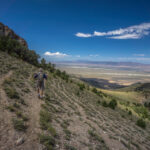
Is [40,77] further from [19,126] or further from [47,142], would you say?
[47,142]

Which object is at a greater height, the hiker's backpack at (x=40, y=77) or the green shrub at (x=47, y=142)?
the hiker's backpack at (x=40, y=77)

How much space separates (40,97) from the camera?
8.76 m

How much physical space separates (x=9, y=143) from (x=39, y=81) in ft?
16.9

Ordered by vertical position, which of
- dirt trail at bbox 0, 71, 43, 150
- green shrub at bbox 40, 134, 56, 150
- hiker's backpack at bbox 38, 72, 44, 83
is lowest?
green shrub at bbox 40, 134, 56, 150

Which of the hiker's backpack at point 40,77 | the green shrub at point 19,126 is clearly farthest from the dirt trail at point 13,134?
the hiker's backpack at point 40,77

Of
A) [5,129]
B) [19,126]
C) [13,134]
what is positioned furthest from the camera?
[19,126]

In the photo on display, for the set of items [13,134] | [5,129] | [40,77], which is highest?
[40,77]

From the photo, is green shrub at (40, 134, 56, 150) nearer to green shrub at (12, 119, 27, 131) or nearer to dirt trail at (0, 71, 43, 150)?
dirt trail at (0, 71, 43, 150)

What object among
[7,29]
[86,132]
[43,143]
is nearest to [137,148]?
[86,132]

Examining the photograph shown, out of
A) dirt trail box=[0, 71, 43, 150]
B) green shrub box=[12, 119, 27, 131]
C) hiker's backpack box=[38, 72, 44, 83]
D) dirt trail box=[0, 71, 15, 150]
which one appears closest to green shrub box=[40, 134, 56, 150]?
dirt trail box=[0, 71, 43, 150]

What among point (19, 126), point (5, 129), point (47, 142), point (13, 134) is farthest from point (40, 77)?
point (47, 142)

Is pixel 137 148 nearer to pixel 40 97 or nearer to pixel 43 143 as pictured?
pixel 43 143

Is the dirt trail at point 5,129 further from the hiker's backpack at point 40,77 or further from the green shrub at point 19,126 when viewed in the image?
the hiker's backpack at point 40,77

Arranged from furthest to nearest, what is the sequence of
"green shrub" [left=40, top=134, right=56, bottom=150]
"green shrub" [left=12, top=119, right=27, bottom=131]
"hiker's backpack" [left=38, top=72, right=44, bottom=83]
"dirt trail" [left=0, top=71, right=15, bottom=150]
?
"hiker's backpack" [left=38, top=72, right=44, bottom=83]
"green shrub" [left=12, top=119, right=27, bottom=131]
"green shrub" [left=40, top=134, right=56, bottom=150]
"dirt trail" [left=0, top=71, right=15, bottom=150]
